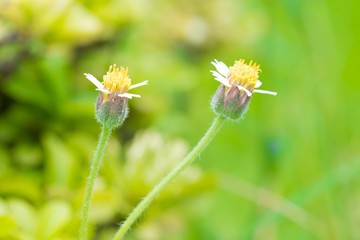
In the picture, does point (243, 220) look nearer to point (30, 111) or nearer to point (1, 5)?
point (30, 111)

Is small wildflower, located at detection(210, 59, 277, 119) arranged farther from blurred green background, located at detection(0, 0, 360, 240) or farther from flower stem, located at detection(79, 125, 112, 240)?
blurred green background, located at detection(0, 0, 360, 240)

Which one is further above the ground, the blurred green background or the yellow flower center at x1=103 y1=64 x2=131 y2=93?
the blurred green background

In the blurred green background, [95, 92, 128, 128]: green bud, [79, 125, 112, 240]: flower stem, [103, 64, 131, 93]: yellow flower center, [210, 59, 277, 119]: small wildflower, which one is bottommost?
[79, 125, 112, 240]: flower stem

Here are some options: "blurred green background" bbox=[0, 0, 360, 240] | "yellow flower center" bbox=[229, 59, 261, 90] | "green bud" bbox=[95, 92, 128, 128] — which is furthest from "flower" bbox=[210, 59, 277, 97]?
"blurred green background" bbox=[0, 0, 360, 240]

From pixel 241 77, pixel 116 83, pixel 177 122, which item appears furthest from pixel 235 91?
pixel 177 122

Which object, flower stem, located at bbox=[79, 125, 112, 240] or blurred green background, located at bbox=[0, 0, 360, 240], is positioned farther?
blurred green background, located at bbox=[0, 0, 360, 240]

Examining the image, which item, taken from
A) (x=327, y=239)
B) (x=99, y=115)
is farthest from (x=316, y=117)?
(x=99, y=115)
